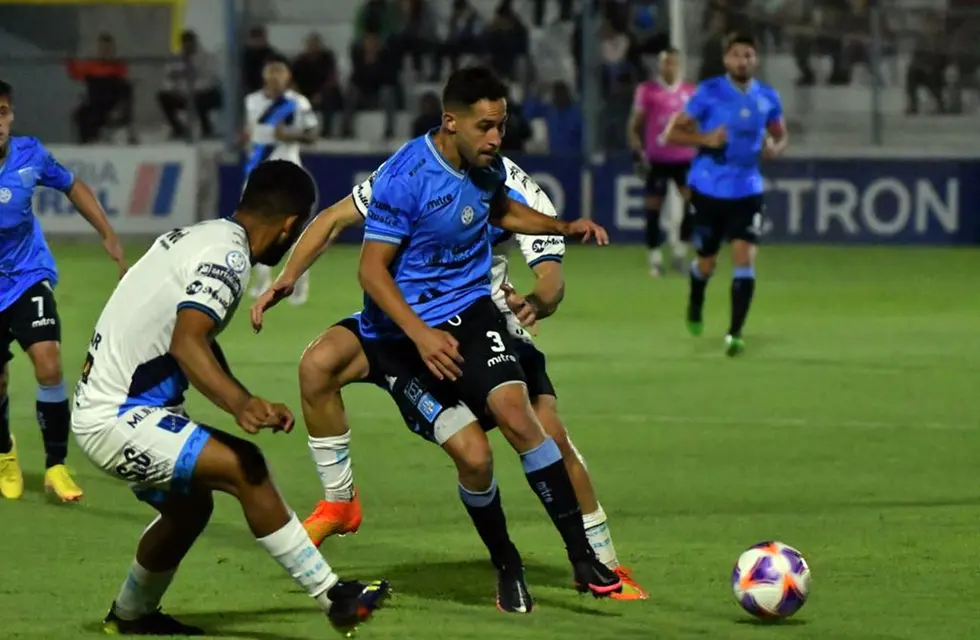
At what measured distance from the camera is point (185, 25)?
29.3 metres

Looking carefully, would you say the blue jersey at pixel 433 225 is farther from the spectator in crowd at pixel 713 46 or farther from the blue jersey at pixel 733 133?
the spectator in crowd at pixel 713 46

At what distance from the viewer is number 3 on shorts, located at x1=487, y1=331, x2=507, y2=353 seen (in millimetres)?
7076

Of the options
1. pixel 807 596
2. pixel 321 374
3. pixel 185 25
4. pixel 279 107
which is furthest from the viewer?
pixel 185 25

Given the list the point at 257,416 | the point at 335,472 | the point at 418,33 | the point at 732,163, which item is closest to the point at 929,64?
the point at 418,33

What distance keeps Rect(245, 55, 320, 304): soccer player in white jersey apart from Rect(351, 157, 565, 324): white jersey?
10.5m

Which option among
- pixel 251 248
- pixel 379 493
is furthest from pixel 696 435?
pixel 251 248

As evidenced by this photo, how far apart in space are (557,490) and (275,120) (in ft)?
39.4

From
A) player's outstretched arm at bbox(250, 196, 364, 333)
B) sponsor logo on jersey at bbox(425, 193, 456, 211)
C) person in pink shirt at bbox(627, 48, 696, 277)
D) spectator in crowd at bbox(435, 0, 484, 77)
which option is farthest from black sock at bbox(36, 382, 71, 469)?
spectator in crowd at bbox(435, 0, 484, 77)

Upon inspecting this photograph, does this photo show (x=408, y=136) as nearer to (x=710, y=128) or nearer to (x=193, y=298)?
(x=710, y=128)

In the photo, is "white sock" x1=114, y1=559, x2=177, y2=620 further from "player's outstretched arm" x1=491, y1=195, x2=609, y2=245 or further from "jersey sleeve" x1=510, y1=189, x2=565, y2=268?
"jersey sleeve" x1=510, y1=189, x2=565, y2=268

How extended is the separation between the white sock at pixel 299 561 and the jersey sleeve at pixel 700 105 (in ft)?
32.2

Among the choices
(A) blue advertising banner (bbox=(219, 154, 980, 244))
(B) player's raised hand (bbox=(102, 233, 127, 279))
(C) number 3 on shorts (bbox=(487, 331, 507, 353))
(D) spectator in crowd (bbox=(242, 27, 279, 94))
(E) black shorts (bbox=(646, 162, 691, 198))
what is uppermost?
(C) number 3 on shorts (bbox=(487, 331, 507, 353))

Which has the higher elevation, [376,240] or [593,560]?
[376,240]

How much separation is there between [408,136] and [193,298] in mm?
19841
